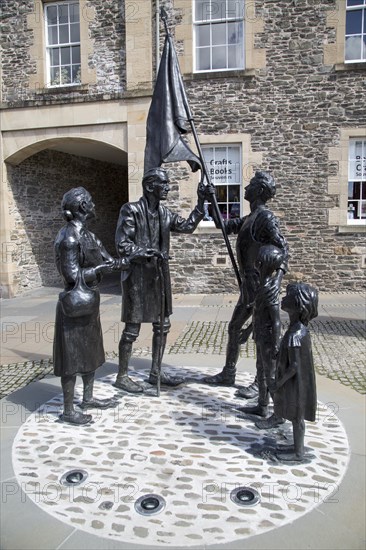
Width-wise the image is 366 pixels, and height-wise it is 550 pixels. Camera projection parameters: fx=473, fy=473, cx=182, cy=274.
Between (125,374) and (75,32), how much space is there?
10.5 metres

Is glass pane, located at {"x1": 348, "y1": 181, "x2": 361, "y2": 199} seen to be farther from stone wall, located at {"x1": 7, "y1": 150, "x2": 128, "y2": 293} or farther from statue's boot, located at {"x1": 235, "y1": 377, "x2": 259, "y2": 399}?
stone wall, located at {"x1": 7, "y1": 150, "x2": 128, "y2": 293}

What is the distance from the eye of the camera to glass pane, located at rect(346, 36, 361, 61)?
11.0 metres

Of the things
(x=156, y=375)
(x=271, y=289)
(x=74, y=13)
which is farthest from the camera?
(x=74, y=13)

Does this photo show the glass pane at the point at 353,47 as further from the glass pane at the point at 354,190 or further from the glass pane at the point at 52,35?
the glass pane at the point at 52,35

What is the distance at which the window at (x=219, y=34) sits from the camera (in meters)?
11.3

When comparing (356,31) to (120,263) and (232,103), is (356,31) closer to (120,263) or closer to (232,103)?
(232,103)

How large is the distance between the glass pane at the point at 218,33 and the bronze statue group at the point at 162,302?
847 cm

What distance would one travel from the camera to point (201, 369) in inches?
211

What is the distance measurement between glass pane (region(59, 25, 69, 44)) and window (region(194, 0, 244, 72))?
10.9 ft

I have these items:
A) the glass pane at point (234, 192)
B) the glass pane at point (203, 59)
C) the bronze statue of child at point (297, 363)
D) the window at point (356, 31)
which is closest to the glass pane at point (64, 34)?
the glass pane at point (203, 59)

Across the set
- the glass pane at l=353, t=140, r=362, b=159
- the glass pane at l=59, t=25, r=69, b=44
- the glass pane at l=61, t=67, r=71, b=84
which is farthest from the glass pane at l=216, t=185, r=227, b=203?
the glass pane at l=59, t=25, r=69, b=44

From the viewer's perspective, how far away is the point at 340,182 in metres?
11.2

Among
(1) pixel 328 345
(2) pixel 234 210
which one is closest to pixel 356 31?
(2) pixel 234 210

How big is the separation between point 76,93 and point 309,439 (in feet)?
35.0
